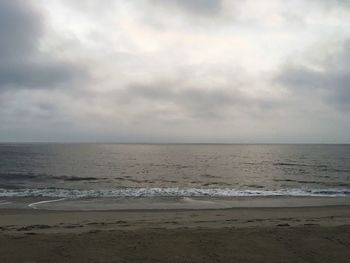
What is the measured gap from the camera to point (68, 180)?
131ft

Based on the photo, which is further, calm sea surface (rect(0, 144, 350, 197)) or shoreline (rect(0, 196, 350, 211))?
calm sea surface (rect(0, 144, 350, 197))

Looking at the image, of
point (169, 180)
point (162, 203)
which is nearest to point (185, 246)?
point (162, 203)

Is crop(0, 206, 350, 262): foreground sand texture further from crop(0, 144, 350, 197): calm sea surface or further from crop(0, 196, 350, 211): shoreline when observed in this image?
crop(0, 144, 350, 197): calm sea surface

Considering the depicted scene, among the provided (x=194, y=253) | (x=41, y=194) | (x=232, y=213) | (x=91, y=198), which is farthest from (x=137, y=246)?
(x=41, y=194)

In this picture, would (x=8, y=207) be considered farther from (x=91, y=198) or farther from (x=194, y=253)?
(x=194, y=253)

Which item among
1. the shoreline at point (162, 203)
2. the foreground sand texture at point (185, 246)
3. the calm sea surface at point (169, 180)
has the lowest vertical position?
the calm sea surface at point (169, 180)

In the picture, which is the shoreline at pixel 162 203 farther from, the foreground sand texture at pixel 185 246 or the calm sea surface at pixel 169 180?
the foreground sand texture at pixel 185 246

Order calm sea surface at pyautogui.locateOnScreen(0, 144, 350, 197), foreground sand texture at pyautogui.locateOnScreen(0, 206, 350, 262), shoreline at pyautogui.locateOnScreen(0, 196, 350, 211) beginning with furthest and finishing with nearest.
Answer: calm sea surface at pyautogui.locateOnScreen(0, 144, 350, 197)
shoreline at pyautogui.locateOnScreen(0, 196, 350, 211)
foreground sand texture at pyautogui.locateOnScreen(0, 206, 350, 262)

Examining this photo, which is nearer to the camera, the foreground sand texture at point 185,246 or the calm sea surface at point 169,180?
the foreground sand texture at point 185,246

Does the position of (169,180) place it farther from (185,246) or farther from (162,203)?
(185,246)

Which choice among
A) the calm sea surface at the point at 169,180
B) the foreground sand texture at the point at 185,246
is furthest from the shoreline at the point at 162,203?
the foreground sand texture at the point at 185,246

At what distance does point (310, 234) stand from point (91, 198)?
1771 centimetres

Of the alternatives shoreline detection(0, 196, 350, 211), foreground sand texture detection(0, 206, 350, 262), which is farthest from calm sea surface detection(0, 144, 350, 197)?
foreground sand texture detection(0, 206, 350, 262)

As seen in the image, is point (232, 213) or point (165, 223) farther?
point (232, 213)
